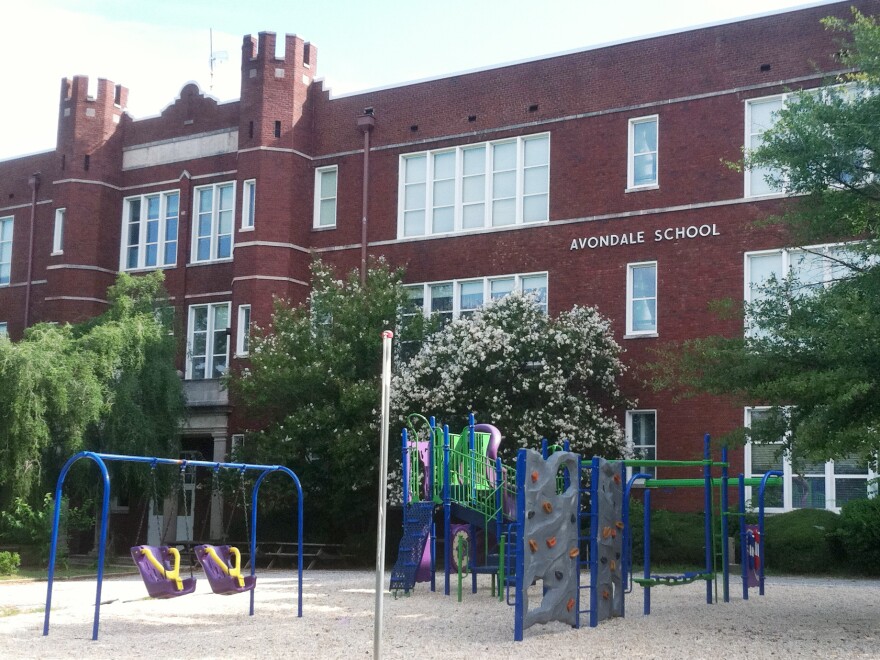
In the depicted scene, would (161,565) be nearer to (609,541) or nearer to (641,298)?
(609,541)

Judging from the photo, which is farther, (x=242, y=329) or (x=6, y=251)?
(x=6, y=251)

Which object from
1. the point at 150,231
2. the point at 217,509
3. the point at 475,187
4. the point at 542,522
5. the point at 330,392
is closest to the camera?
the point at 542,522

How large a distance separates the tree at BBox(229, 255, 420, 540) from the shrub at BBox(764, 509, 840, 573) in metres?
8.81

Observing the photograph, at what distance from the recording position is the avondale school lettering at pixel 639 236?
28.6 metres

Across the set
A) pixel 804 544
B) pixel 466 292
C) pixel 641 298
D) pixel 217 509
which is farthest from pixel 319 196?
pixel 804 544

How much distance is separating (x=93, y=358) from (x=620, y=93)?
1415 centimetres

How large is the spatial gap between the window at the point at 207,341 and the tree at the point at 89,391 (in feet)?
9.50

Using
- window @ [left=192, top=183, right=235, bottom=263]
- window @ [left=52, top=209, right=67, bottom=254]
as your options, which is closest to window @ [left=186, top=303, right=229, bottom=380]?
window @ [left=192, top=183, right=235, bottom=263]

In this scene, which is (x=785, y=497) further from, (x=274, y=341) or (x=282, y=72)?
(x=282, y=72)

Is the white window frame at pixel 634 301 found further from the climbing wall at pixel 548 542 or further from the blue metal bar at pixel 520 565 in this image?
the blue metal bar at pixel 520 565

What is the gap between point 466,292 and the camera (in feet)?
104

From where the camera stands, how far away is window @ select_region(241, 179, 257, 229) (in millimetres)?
34156

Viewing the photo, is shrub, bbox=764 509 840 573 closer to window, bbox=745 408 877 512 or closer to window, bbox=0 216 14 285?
window, bbox=745 408 877 512

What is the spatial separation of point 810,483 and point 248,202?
663 inches
